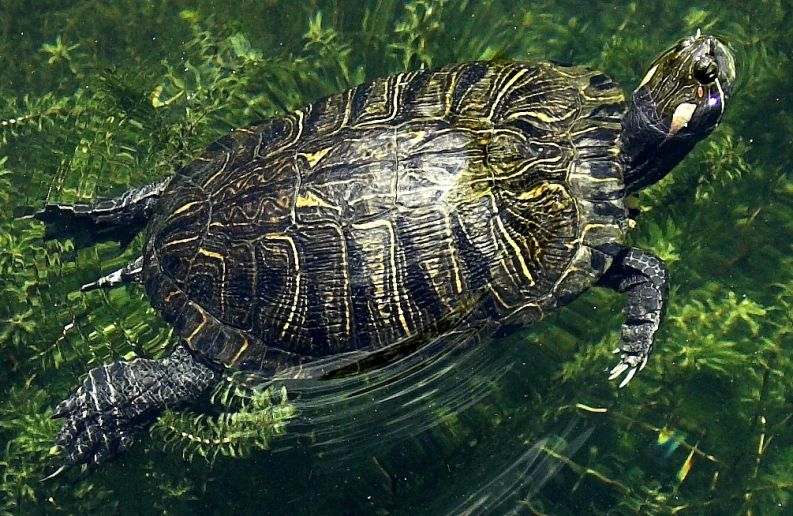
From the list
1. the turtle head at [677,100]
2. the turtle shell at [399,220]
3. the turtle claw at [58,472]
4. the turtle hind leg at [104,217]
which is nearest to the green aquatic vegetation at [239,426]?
the turtle shell at [399,220]

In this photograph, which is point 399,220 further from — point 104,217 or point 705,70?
point 104,217

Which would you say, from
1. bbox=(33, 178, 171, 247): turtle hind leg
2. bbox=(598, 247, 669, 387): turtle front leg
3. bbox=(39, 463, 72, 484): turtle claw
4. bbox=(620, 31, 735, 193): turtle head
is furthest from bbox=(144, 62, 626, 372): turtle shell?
bbox=(39, 463, 72, 484): turtle claw

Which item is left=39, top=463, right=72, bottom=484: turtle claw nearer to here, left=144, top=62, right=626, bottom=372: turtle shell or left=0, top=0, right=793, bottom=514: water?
left=0, top=0, right=793, bottom=514: water

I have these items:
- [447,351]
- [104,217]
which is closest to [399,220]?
[447,351]

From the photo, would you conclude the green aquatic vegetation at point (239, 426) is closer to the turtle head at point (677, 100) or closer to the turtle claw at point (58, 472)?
the turtle claw at point (58, 472)

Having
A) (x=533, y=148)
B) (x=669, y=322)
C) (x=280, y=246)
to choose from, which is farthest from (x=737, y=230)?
(x=280, y=246)

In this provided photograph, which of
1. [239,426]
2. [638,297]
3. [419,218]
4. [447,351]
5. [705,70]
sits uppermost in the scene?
[705,70]

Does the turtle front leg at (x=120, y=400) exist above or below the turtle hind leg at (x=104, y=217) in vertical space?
below
